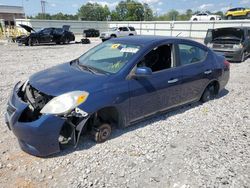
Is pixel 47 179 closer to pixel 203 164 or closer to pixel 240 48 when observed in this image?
pixel 203 164

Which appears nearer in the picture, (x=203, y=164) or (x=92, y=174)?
(x=92, y=174)

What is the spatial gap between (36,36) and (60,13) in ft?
270

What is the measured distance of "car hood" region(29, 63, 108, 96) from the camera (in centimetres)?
318

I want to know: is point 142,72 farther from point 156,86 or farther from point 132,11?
point 132,11

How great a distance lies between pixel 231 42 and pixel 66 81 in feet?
32.0

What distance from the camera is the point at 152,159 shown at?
3250 millimetres

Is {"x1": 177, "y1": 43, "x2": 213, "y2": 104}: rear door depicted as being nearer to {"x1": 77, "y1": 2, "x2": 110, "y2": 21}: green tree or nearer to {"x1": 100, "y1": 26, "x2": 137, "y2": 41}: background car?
{"x1": 100, "y1": 26, "x2": 137, "y2": 41}: background car

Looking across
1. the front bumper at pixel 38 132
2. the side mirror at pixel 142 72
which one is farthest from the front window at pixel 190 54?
the front bumper at pixel 38 132

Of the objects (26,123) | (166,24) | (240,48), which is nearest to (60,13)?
(166,24)

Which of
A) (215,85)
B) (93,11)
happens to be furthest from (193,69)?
(93,11)

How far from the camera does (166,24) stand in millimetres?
37906

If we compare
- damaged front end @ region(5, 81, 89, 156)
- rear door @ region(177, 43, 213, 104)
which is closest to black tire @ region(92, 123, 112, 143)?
damaged front end @ region(5, 81, 89, 156)

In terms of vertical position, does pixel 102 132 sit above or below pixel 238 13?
below

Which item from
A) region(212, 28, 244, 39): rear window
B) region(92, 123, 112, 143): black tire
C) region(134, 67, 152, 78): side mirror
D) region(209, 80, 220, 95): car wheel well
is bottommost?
region(92, 123, 112, 143): black tire
